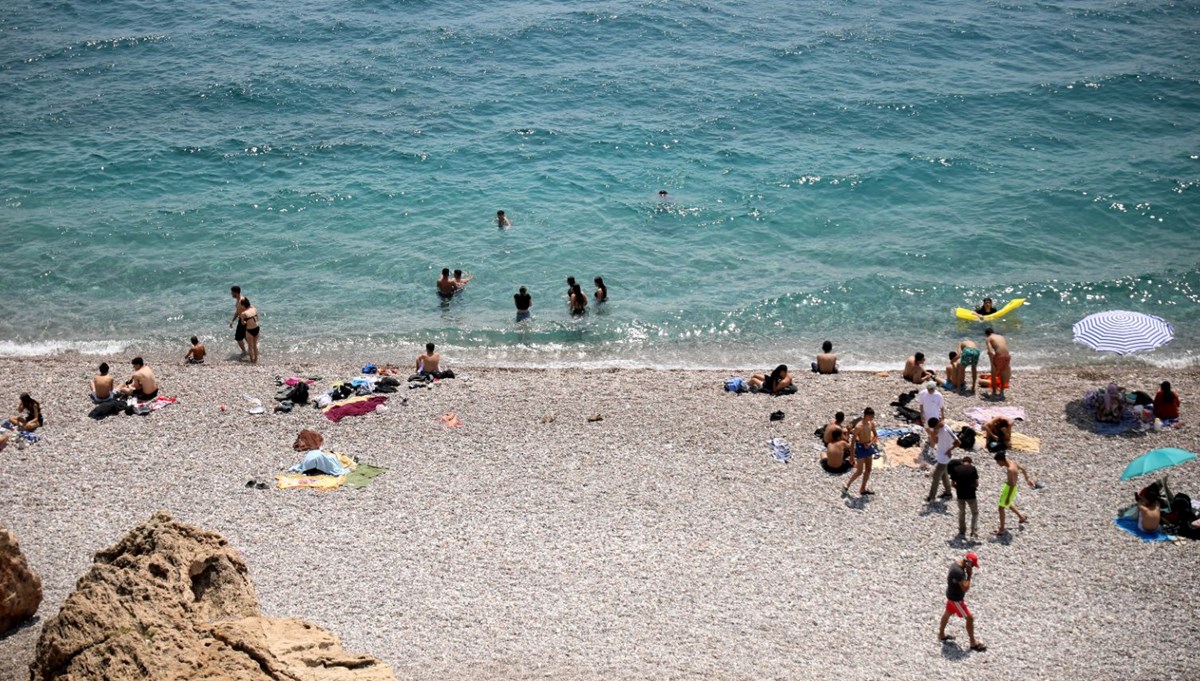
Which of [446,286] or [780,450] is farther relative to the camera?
[446,286]

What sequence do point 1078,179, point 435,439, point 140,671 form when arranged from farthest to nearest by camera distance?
point 1078,179 < point 435,439 < point 140,671

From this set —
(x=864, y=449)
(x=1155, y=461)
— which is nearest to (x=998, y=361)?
(x=1155, y=461)

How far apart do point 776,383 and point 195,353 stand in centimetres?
1358

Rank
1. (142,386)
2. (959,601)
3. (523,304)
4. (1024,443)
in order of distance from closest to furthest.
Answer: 1. (959,601)
2. (1024,443)
3. (142,386)
4. (523,304)

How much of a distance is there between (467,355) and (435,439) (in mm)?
5829

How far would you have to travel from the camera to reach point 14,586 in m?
13.2

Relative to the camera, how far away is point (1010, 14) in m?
46.2

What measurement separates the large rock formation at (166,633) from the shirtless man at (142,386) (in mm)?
10111

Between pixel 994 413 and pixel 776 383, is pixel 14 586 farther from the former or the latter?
pixel 994 413

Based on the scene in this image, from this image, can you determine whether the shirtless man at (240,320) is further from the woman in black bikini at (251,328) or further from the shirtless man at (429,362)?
the shirtless man at (429,362)

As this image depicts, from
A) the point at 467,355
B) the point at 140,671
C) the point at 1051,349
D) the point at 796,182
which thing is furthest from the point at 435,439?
the point at 796,182

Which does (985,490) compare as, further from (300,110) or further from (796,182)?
(300,110)

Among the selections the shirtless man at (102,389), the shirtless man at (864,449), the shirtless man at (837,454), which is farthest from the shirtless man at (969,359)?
the shirtless man at (102,389)

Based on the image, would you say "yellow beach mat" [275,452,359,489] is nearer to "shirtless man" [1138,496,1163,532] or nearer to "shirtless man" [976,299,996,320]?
"shirtless man" [1138,496,1163,532]
